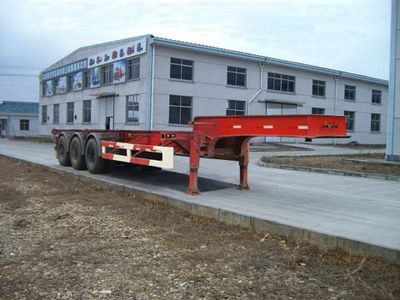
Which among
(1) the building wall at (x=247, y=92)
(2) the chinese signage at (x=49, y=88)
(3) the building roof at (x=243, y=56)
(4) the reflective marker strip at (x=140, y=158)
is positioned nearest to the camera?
(4) the reflective marker strip at (x=140, y=158)

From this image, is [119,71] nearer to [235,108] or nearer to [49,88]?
[235,108]

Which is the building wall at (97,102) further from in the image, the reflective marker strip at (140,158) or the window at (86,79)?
the reflective marker strip at (140,158)

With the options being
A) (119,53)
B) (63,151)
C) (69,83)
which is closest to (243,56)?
(119,53)

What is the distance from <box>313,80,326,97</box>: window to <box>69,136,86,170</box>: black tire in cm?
3545

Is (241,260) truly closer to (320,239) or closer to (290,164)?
(320,239)

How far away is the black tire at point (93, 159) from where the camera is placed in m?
12.9

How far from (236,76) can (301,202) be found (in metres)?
31.3

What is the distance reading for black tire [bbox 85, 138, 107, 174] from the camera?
12891 millimetres

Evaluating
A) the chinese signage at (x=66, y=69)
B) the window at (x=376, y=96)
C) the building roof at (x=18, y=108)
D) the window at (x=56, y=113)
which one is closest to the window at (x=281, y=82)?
the window at (x=376, y=96)

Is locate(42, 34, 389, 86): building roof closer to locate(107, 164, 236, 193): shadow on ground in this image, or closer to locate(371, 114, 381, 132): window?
locate(371, 114, 381, 132): window

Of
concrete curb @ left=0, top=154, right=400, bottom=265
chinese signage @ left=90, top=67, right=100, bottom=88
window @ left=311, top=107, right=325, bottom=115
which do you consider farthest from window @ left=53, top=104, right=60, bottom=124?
concrete curb @ left=0, top=154, right=400, bottom=265

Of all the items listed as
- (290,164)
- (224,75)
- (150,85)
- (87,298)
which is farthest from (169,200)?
(224,75)

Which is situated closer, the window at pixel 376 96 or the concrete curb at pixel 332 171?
the concrete curb at pixel 332 171

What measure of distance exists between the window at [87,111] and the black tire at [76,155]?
3051cm
